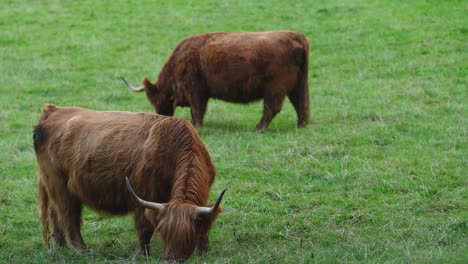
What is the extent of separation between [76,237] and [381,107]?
19.5ft

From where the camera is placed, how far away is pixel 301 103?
1190 cm

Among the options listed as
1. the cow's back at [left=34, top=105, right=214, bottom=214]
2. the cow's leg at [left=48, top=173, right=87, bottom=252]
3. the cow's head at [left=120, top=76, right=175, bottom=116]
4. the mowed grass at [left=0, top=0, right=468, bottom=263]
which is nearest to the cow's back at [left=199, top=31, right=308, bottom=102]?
the mowed grass at [left=0, top=0, right=468, bottom=263]

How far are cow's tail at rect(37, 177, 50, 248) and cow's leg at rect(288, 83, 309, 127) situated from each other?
186 inches

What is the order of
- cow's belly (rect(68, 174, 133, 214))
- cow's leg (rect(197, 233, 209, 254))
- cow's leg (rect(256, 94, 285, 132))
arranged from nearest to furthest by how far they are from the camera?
cow's leg (rect(197, 233, 209, 254)), cow's belly (rect(68, 174, 133, 214)), cow's leg (rect(256, 94, 285, 132))

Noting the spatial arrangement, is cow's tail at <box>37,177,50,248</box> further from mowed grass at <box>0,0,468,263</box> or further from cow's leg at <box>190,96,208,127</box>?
cow's leg at <box>190,96,208,127</box>

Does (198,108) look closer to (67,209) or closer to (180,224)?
(67,209)

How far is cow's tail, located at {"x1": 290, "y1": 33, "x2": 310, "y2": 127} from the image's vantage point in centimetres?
1183

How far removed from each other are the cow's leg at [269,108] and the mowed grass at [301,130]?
16 cm

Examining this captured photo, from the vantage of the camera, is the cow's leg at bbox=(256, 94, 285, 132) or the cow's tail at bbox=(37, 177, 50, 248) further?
the cow's leg at bbox=(256, 94, 285, 132)

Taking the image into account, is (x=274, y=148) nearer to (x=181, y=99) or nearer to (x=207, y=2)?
(x=181, y=99)

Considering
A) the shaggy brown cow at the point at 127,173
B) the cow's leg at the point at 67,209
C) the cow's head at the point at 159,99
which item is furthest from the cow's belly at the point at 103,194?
the cow's head at the point at 159,99

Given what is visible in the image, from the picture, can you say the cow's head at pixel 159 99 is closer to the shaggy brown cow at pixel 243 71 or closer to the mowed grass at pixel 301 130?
the shaggy brown cow at pixel 243 71

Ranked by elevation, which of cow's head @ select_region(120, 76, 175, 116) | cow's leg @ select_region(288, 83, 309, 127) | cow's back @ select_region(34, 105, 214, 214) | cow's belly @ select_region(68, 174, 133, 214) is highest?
→ cow's back @ select_region(34, 105, 214, 214)

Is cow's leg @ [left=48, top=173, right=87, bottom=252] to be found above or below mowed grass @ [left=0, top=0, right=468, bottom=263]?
above
